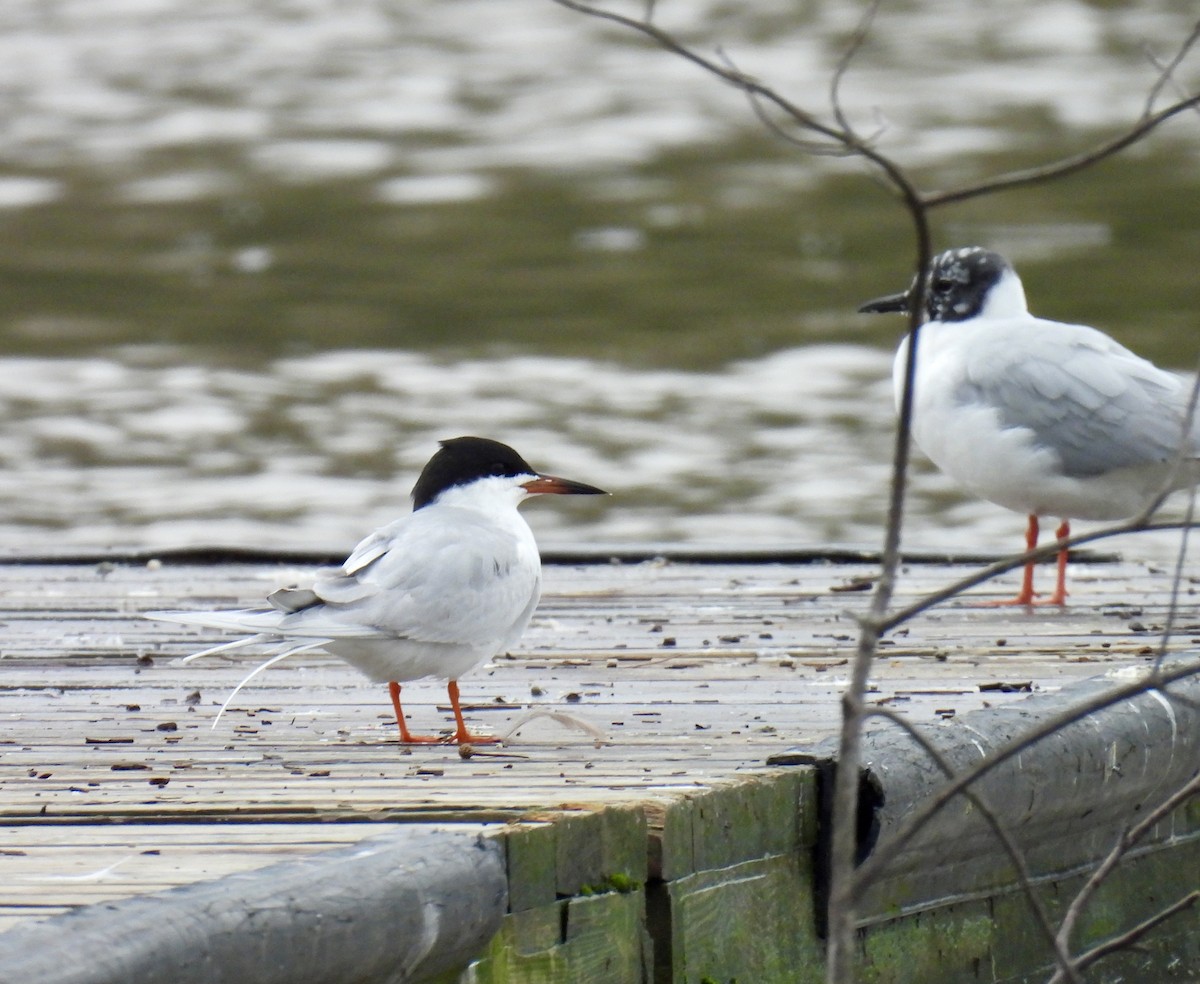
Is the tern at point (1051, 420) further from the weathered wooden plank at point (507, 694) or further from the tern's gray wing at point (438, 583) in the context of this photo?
the tern's gray wing at point (438, 583)

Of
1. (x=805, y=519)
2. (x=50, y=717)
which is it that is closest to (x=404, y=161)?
(x=805, y=519)

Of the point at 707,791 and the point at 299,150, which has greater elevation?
the point at 707,791

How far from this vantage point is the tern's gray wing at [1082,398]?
6.20 meters

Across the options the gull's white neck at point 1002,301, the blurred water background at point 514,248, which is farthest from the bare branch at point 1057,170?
the blurred water background at point 514,248

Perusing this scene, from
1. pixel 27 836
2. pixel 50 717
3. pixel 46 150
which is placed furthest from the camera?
pixel 46 150

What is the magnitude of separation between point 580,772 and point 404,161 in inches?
640

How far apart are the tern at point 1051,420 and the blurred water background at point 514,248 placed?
1.56 m

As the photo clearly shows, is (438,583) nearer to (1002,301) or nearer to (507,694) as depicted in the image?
(507,694)

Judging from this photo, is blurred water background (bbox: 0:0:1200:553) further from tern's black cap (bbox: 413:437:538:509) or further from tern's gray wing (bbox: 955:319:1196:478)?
tern's black cap (bbox: 413:437:538:509)

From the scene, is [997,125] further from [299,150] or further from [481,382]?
[481,382]

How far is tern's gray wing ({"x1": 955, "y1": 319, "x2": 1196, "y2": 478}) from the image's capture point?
20.3 feet

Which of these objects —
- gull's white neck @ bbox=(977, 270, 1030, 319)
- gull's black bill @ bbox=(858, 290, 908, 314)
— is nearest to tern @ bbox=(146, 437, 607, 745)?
gull's white neck @ bbox=(977, 270, 1030, 319)

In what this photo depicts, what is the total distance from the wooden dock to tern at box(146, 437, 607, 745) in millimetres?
155

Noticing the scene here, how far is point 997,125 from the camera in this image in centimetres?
1958
